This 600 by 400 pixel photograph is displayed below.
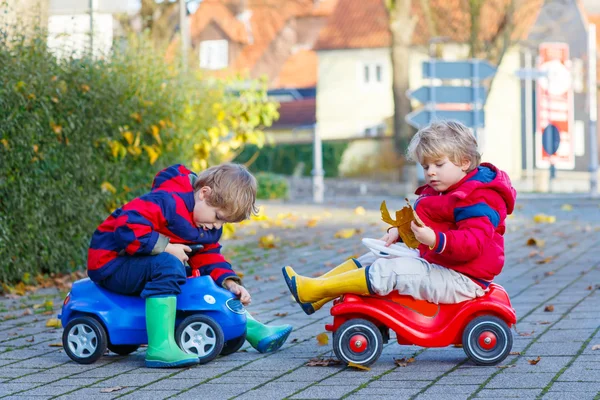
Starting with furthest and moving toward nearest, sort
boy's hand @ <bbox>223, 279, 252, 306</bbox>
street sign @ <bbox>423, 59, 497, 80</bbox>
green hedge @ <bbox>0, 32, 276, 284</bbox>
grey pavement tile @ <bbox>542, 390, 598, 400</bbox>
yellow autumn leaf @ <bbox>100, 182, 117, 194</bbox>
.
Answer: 1. street sign @ <bbox>423, 59, 497, 80</bbox>
2. yellow autumn leaf @ <bbox>100, 182, 117, 194</bbox>
3. green hedge @ <bbox>0, 32, 276, 284</bbox>
4. boy's hand @ <bbox>223, 279, 252, 306</bbox>
5. grey pavement tile @ <bbox>542, 390, 598, 400</bbox>

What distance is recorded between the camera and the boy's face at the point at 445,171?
15.9 feet

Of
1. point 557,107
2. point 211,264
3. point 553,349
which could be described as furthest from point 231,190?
point 557,107

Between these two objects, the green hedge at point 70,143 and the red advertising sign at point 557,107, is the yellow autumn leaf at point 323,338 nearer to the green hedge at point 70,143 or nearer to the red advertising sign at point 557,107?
the green hedge at point 70,143

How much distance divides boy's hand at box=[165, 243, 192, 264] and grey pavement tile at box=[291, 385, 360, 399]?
1.09 m

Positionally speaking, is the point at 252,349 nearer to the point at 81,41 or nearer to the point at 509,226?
the point at 81,41

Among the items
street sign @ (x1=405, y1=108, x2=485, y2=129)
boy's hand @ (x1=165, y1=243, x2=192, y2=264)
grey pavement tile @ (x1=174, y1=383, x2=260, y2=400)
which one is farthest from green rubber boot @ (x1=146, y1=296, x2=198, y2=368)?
street sign @ (x1=405, y1=108, x2=485, y2=129)

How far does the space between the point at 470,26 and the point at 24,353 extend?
96.7 ft

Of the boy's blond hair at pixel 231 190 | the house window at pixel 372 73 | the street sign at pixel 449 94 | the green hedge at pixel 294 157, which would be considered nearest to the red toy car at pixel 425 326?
the boy's blond hair at pixel 231 190

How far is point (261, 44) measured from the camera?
224 feet

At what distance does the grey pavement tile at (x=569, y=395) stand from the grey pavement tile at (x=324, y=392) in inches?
31.8

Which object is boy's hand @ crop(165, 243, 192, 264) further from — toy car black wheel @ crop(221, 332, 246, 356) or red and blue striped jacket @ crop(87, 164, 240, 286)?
toy car black wheel @ crop(221, 332, 246, 356)

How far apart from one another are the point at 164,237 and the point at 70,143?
361 cm

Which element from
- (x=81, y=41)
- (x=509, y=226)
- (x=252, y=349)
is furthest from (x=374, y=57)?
(x=252, y=349)

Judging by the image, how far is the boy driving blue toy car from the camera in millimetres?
4918
